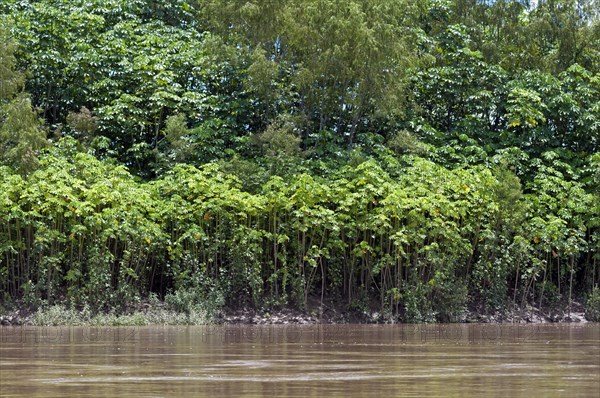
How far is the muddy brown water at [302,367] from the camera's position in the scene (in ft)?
26.9

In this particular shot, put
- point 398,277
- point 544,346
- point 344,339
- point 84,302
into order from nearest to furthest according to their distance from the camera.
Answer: point 544,346, point 344,339, point 84,302, point 398,277

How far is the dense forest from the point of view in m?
25.4

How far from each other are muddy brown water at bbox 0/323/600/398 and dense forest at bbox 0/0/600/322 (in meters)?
8.46

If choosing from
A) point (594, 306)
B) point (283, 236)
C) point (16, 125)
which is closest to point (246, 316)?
point (283, 236)

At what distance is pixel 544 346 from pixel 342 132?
17.9 meters

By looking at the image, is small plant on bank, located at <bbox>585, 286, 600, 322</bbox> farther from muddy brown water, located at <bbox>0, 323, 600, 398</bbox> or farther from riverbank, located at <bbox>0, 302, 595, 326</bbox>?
muddy brown water, located at <bbox>0, 323, 600, 398</bbox>

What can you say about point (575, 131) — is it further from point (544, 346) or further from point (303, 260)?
point (544, 346)

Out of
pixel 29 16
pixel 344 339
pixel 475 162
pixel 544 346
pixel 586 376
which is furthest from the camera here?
pixel 29 16

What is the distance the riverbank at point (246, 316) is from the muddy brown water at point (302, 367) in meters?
6.58

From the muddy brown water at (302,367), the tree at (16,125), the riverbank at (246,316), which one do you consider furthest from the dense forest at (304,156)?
the muddy brown water at (302,367)

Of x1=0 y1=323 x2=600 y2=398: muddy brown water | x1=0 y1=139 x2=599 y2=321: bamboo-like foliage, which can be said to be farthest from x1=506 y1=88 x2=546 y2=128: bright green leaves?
x1=0 y1=323 x2=600 y2=398: muddy brown water

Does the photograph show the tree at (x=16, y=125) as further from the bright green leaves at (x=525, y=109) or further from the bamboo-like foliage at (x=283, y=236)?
the bright green leaves at (x=525, y=109)

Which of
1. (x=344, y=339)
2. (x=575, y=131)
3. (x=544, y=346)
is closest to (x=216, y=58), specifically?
(x=575, y=131)

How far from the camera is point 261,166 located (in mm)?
28484
